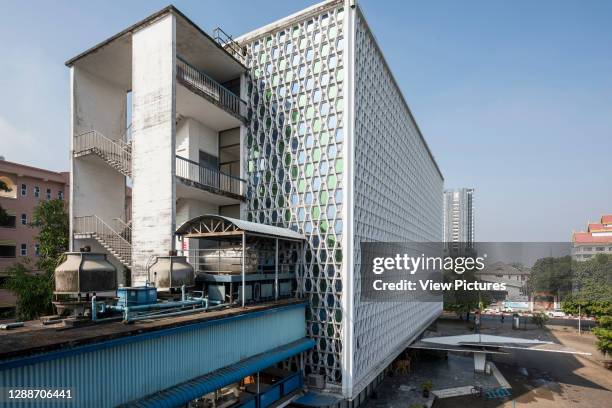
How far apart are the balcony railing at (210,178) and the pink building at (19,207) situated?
92.8ft

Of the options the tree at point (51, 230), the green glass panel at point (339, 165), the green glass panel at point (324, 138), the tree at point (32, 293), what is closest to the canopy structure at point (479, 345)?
the green glass panel at point (339, 165)

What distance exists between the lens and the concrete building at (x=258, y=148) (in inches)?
696

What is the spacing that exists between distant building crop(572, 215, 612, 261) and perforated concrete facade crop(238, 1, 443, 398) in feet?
376

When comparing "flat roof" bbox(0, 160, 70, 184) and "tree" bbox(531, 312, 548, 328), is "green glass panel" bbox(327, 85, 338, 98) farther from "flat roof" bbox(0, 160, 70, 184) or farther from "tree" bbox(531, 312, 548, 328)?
"tree" bbox(531, 312, 548, 328)

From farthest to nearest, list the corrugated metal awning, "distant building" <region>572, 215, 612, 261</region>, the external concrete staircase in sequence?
"distant building" <region>572, 215, 612, 261</region>
the external concrete staircase
the corrugated metal awning

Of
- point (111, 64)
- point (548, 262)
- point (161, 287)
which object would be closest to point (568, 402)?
point (161, 287)

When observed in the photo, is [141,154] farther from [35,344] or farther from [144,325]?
[35,344]

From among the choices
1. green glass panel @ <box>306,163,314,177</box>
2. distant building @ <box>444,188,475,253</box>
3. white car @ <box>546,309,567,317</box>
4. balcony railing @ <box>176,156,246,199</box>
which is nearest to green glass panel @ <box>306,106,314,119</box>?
green glass panel @ <box>306,163,314,177</box>

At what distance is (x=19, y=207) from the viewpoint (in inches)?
1495

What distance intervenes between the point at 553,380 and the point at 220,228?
33.7 m

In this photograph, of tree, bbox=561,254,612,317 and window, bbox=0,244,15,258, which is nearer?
window, bbox=0,244,15,258

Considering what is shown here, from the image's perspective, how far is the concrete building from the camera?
1769 centimetres

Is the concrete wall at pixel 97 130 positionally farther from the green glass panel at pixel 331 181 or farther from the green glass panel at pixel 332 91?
the green glass panel at pixel 332 91

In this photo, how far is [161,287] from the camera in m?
13.9
